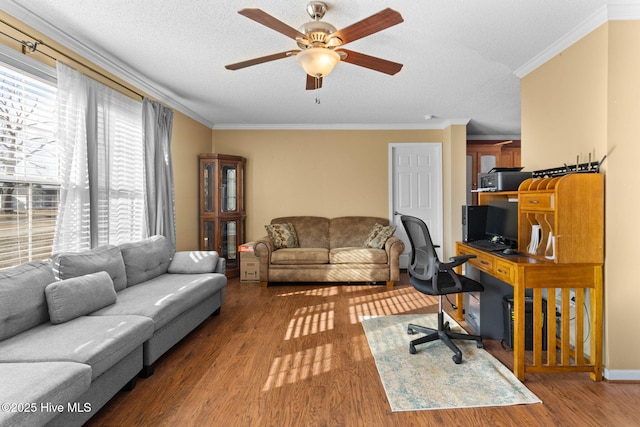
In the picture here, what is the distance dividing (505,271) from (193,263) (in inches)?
115

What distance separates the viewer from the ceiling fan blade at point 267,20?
6.05ft

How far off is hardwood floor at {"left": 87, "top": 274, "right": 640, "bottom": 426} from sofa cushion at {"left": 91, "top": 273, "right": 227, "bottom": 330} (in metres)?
0.38

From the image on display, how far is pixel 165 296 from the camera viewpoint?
2.70 m

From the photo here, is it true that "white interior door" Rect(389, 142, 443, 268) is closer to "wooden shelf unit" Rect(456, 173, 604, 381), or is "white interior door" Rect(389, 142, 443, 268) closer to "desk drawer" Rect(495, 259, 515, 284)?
"desk drawer" Rect(495, 259, 515, 284)

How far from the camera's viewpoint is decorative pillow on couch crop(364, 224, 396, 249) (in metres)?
5.14

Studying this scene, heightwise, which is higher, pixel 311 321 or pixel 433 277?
pixel 433 277

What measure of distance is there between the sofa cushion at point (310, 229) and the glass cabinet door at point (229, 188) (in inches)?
29.0

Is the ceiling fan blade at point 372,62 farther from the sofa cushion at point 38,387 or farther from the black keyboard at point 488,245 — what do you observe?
the sofa cushion at point 38,387

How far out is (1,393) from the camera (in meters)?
1.36

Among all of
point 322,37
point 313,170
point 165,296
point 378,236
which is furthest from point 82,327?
point 313,170

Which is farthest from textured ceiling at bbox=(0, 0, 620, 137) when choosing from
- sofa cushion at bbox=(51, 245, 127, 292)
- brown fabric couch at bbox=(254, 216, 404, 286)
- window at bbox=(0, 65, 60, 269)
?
brown fabric couch at bbox=(254, 216, 404, 286)

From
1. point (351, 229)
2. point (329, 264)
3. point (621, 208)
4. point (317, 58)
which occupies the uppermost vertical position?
point (317, 58)

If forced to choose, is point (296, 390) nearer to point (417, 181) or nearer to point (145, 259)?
point (145, 259)

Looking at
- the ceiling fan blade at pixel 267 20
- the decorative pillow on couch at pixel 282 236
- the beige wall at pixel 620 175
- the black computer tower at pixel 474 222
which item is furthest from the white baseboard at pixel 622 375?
the decorative pillow on couch at pixel 282 236
